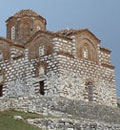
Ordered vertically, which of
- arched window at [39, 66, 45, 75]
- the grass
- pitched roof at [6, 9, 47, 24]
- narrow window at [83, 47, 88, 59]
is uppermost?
pitched roof at [6, 9, 47, 24]

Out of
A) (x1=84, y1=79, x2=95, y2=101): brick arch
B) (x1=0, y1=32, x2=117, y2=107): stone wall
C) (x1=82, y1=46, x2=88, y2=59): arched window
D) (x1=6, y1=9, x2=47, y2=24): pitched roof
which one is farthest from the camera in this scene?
(x1=6, y1=9, x2=47, y2=24): pitched roof

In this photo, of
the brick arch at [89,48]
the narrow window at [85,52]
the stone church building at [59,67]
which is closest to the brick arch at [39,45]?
the stone church building at [59,67]

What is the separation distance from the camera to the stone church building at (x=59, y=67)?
3183cm

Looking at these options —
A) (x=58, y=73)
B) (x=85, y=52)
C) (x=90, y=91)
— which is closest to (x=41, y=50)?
(x=58, y=73)

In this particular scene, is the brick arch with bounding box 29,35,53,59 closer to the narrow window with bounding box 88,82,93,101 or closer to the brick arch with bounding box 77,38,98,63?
the brick arch with bounding box 77,38,98,63

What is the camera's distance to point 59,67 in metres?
→ 31.4

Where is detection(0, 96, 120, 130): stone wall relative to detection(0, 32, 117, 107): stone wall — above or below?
below

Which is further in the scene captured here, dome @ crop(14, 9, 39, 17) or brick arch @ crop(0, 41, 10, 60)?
dome @ crop(14, 9, 39, 17)

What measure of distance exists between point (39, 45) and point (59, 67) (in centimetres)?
357

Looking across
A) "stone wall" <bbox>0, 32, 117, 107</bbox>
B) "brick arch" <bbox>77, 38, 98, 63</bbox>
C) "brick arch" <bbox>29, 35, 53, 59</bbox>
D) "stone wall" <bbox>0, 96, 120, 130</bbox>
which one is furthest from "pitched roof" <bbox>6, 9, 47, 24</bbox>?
"stone wall" <bbox>0, 96, 120, 130</bbox>

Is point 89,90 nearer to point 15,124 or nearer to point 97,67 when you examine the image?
point 97,67

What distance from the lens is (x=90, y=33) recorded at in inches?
1378

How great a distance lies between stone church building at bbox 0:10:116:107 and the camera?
Result: 31.8 meters

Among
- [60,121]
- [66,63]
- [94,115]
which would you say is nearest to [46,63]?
[66,63]
